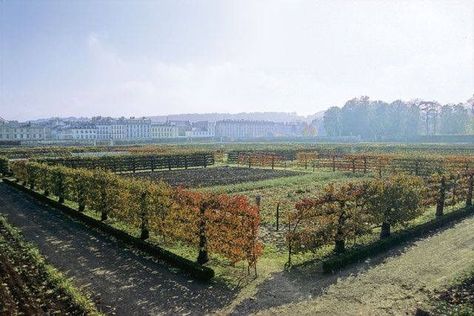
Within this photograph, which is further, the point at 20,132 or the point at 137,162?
the point at 20,132

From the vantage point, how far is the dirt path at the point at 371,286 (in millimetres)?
9289

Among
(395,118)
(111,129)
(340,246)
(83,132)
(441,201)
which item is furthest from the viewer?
(111,129)

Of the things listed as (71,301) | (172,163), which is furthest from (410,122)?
(71,301)

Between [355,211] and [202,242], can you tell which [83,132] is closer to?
[202,242]

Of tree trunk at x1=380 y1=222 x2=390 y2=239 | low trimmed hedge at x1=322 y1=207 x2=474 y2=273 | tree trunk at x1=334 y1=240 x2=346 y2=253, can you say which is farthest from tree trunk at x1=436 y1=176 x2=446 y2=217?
tree trunk at x1=334 y1=240 x2=346 y2=253

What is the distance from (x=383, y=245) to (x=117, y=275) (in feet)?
28.4

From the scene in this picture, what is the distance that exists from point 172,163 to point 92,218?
26.2m

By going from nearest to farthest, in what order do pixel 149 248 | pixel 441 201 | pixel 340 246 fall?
pixel 340 246 < pixel 149 248 < pixel 441 201

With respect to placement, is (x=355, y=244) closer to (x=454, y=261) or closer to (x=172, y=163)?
(x=454, y=261)

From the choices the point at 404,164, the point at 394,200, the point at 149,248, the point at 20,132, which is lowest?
the point at 149,248

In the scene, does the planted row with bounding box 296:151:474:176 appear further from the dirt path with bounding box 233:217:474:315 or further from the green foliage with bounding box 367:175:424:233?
the dirt path with bounding box 233:217:474:315

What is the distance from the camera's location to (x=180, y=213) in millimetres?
12930

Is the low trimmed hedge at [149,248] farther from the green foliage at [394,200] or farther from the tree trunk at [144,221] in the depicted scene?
the green foliage at [394,200]

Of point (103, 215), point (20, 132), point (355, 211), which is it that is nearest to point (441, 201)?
point (355, 211)
